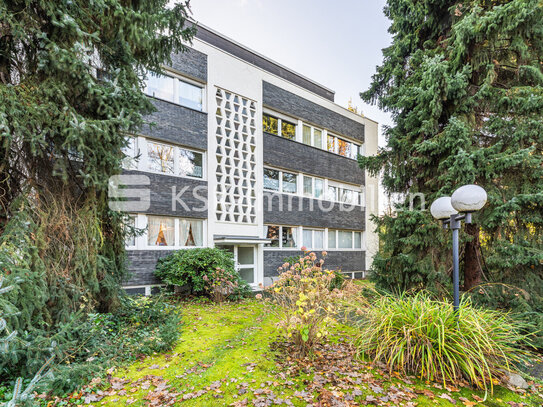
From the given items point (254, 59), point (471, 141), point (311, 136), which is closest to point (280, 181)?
point (311, 136)

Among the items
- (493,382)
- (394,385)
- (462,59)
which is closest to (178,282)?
(394,385)

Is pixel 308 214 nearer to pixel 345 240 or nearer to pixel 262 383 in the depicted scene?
pixel 345 240

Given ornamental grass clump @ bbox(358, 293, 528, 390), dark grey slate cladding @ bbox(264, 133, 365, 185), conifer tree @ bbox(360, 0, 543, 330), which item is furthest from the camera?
dark grey slate cladding @ bbox(264, 133, 365, 185)

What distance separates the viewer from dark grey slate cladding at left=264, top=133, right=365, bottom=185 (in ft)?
43.0

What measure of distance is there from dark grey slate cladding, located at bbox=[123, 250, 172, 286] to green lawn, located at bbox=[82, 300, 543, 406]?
16.5ft

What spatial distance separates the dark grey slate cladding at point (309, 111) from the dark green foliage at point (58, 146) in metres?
8.80

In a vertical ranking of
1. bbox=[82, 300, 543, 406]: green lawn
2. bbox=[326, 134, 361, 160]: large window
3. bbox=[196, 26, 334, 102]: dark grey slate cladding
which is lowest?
bbox=[82, 300, 543, 406]: green lawn

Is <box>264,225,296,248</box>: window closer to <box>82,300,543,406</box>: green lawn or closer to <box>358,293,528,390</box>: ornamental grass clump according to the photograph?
<box>82,300,543,406</box>: green lawn

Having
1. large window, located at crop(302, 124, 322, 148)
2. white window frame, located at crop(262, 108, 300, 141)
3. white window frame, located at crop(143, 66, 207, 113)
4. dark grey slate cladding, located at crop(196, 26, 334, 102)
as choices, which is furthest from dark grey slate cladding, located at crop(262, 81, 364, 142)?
white window frame, located at crop(143, 66, 207, 113)

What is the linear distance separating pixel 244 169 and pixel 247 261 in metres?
3.82

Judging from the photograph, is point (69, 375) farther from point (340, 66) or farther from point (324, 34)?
point (340, 66)

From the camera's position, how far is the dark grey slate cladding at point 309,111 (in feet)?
43.6

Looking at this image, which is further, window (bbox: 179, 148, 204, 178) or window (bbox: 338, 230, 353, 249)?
window (bbox: 338, 230, 353, 249)

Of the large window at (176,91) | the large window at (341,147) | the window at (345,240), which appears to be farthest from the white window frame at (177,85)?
the window at (345,240)
